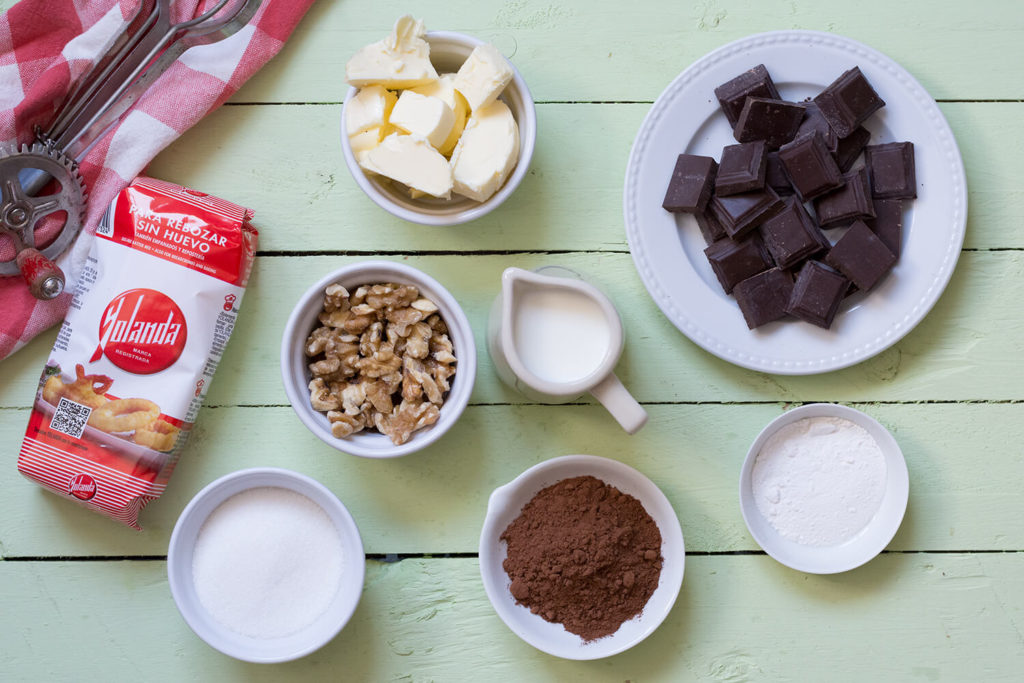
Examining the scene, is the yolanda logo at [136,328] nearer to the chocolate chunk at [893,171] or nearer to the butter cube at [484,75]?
the butter cube at [484,75]

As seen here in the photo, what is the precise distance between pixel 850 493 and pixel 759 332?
10.4 inches

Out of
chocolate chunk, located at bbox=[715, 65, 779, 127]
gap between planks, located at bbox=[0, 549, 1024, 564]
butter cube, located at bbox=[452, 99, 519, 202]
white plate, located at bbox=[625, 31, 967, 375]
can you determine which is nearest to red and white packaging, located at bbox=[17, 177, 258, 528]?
gap between planks, located at bbox=[0, 549, 1024, 564]

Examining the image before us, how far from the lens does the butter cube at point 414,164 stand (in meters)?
1.02

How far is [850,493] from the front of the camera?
1132mm

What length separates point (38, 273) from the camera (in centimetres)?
108

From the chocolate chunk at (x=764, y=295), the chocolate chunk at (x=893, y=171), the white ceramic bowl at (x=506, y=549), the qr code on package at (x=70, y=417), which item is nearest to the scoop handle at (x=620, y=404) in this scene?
the white ceramic bowl at (x=506, y=549)

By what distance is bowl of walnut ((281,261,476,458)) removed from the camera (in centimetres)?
103

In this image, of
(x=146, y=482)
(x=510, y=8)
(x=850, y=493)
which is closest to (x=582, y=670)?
(x=850, y=493)

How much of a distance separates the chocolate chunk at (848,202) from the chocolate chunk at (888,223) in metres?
0.03

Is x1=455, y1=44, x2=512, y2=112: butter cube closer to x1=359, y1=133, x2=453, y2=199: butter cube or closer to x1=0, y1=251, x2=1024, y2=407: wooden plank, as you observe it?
x1=359, y1=133, x2=453, y2=199: butter cube

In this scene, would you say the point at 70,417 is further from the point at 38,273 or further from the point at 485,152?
the point at 485,152

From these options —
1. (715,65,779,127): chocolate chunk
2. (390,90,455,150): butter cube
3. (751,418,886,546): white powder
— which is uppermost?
(390,90,455,150): butter cube

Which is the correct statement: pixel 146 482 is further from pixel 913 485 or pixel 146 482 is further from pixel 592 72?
pixel 913 485

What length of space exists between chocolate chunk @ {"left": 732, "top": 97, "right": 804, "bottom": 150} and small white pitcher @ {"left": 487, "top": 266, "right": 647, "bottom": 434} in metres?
0.34
